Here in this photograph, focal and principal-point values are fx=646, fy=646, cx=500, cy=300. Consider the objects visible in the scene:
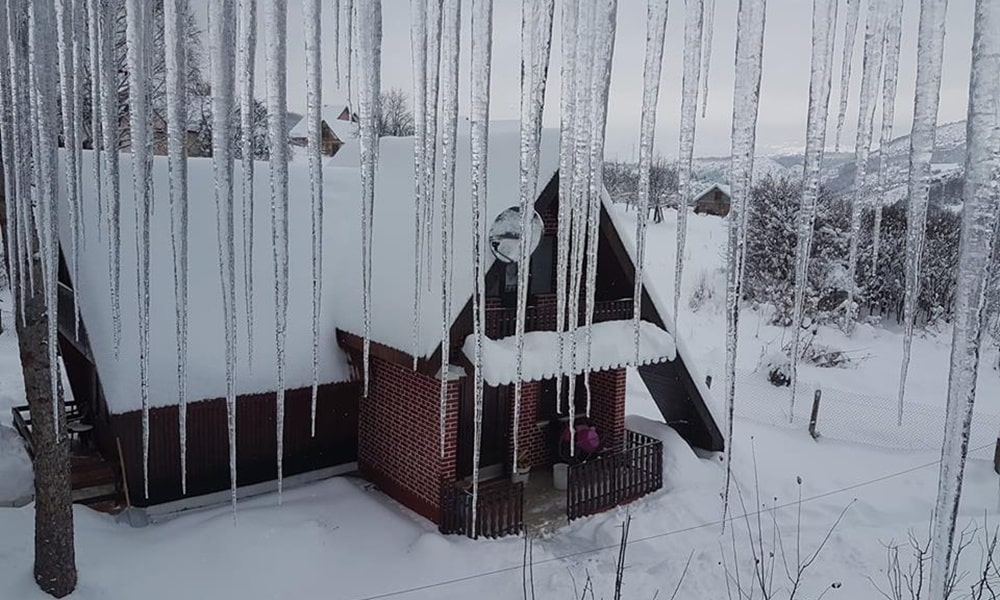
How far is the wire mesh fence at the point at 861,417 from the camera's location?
1154cm

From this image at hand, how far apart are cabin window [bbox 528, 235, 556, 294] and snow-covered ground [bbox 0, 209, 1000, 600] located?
10.3 feet

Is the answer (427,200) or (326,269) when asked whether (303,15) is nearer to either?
(427,200)

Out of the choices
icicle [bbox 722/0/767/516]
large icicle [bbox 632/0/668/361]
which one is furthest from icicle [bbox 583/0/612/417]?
icicle [bbox 722/0/767/516]

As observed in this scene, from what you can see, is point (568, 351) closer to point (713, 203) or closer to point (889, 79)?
point (889, 79)

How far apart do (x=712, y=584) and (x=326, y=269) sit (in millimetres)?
6379

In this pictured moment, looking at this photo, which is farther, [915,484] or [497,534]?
[915,484]

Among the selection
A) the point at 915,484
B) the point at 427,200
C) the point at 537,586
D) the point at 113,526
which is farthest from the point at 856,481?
the point at 113,526

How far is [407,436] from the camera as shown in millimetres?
8641

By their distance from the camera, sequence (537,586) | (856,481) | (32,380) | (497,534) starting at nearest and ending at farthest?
1. (32,380)
2. (537,586)
3. (497,534)
4. (856,481)

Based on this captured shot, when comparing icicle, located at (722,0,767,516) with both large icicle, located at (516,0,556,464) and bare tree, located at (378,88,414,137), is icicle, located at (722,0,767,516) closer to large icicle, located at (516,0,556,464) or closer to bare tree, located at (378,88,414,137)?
large icicle, located at (516,0,556,464)

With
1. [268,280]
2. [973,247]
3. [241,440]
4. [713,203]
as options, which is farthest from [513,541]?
[713,203]

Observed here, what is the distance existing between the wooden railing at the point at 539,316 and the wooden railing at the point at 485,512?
1935 millimetres

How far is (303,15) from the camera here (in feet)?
7.71

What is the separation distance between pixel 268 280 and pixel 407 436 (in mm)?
2811
